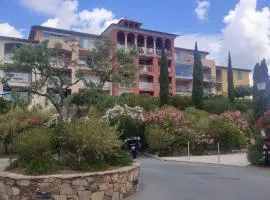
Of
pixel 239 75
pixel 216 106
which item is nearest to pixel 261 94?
pixel 216 106

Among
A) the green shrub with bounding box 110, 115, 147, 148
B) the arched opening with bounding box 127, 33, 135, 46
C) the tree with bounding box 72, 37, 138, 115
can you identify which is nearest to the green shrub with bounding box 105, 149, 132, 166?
the tree with bounding box 72, 37, 138, 115

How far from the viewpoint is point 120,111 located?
1319 inches

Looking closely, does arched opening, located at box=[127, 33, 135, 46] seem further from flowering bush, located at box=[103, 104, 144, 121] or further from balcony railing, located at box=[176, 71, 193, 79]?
flowering bush, located at box=[103, 104, 144, 121]

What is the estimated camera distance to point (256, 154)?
2019 cm

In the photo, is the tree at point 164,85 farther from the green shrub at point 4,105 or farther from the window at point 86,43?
the green shrub at point 4,105

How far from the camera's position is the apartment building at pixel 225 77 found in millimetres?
73750

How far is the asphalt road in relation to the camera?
11398 millimetres

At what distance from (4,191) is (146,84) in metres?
49.4

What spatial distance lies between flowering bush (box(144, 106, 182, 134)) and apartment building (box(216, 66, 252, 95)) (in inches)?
Answer: 1606

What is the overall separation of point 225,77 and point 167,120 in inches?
1823

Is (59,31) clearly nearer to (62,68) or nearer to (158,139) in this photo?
(158,139)

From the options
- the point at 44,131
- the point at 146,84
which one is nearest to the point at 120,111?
the point at 44,131

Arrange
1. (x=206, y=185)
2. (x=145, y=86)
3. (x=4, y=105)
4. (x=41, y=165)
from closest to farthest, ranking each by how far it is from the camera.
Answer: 1. (x=41, y=165)
2. (x=206, y=185)
3. (x=4, y=105)
4. (x=145, y=86)

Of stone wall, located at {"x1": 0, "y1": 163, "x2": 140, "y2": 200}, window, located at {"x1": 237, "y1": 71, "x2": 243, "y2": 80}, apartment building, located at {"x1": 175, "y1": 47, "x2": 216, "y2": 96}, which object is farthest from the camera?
window, located at {"x1": 237, "y1": 71, "x2": 243, "y2": 80}
